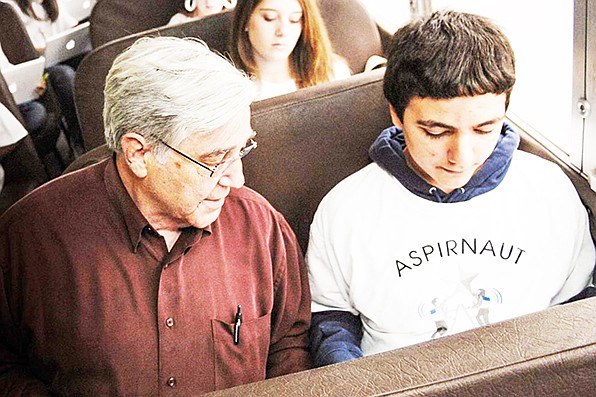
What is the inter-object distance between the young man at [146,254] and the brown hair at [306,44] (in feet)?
3.56

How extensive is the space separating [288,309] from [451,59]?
0.50 metres

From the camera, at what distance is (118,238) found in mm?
1307

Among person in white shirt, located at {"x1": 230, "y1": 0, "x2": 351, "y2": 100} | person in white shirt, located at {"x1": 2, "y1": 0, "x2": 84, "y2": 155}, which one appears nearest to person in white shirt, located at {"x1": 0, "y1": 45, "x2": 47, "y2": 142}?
person in white shirt, located at {"x1": 2, "y1": 0, "x2": 84, "y2": 155}

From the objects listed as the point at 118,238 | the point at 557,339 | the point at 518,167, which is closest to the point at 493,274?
the point at 518,167

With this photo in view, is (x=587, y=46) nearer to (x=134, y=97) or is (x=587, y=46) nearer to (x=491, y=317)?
(x=491, y=317)

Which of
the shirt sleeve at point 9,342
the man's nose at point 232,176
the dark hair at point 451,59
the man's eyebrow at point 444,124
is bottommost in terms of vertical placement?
the shirt sleeve at point 9,342

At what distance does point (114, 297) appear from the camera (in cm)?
131

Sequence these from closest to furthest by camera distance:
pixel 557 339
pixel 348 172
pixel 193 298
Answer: pixel 557 339 < pixel 193 298 < pixel 348 172

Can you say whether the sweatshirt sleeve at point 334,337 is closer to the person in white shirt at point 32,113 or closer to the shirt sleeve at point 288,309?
the shirt sleeve at point 288,309

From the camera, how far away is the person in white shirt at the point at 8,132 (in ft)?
8.43

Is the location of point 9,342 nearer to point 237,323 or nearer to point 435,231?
point 237,323

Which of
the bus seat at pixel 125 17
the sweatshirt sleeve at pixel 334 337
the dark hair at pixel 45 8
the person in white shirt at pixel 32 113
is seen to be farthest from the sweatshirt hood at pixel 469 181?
the dark hair at pixel 45 8

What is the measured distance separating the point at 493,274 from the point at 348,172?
0.39m

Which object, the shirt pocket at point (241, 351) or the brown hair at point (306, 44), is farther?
the brown hair at point (306, 44)
